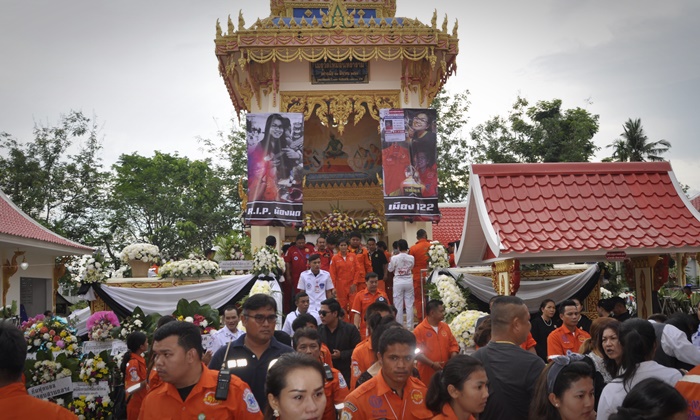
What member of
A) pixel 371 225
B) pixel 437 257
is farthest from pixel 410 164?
pixel 437 257

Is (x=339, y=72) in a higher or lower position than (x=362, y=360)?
higher

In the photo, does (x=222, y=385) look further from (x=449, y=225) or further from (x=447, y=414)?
(x=449, y=225)

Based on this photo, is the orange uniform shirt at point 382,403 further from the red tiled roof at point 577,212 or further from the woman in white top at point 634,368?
the red tiled roof at point 577,212

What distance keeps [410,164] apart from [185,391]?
14.8m

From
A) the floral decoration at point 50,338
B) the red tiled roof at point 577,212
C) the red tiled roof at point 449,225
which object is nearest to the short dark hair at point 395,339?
the red tiled roof at point 577,212

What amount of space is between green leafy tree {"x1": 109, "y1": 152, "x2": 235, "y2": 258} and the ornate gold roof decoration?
15026 mm

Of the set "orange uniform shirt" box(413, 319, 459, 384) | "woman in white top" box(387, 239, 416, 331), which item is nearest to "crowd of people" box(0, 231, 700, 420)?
"orange uniform shirt" box(413, 319, 459, 384)

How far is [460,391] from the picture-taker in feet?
14.5

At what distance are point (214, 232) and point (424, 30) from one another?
1981cm

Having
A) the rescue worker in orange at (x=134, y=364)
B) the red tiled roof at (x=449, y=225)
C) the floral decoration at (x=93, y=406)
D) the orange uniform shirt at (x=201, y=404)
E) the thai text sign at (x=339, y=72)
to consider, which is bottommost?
the floral decoration at (x=93, y=406)

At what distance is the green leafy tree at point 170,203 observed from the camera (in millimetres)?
34594

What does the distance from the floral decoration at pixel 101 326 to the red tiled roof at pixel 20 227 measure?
7886 millimetres

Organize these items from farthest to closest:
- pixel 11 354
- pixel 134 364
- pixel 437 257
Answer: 1. pixel 437 257
2. pixel 134 364
3. pixel 11 354

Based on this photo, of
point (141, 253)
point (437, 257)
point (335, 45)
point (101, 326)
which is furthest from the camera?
point (335, 45)
